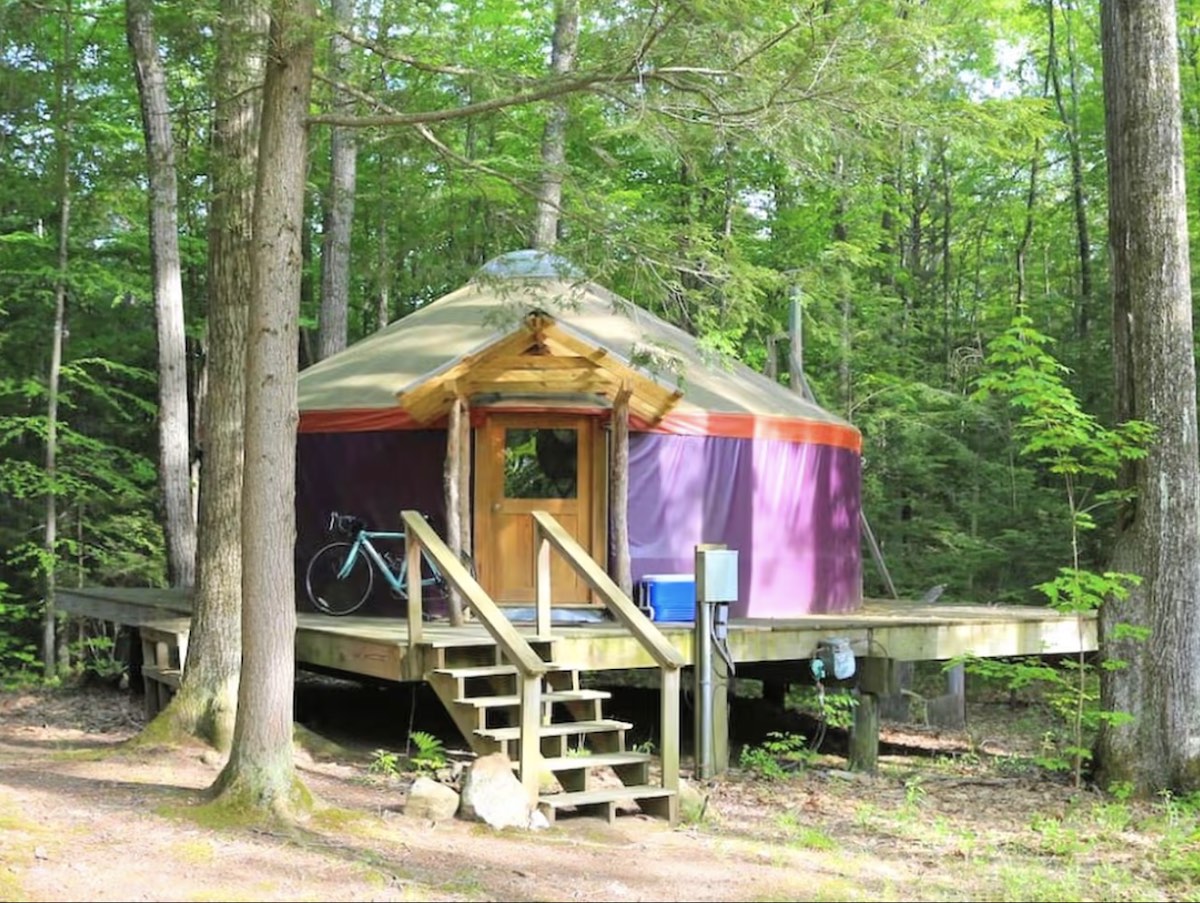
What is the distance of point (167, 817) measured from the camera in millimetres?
4922

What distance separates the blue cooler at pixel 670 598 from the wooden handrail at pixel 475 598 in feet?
7.52

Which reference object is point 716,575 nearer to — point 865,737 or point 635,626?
point 635,626

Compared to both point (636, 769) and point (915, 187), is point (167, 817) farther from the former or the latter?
point (915, 187)

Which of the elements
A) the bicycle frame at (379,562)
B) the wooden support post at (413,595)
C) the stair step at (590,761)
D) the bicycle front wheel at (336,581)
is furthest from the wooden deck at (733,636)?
the stair step at (590,761)

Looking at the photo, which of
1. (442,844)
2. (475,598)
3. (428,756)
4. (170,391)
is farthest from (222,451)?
(170,391)

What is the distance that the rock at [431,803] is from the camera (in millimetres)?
5328

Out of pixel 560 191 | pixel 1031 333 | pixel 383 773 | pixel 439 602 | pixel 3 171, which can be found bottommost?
pixel 383 773

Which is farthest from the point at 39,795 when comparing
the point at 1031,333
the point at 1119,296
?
the point at 1119,296

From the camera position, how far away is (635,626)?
6.19m

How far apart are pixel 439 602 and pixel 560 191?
3287 mm

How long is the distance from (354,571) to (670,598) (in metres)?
2.43

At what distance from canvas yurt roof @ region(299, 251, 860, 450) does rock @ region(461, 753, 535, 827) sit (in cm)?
220

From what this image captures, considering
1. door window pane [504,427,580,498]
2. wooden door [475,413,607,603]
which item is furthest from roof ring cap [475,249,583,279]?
door window pane [504,427,580,498]

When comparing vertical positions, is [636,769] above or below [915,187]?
below
